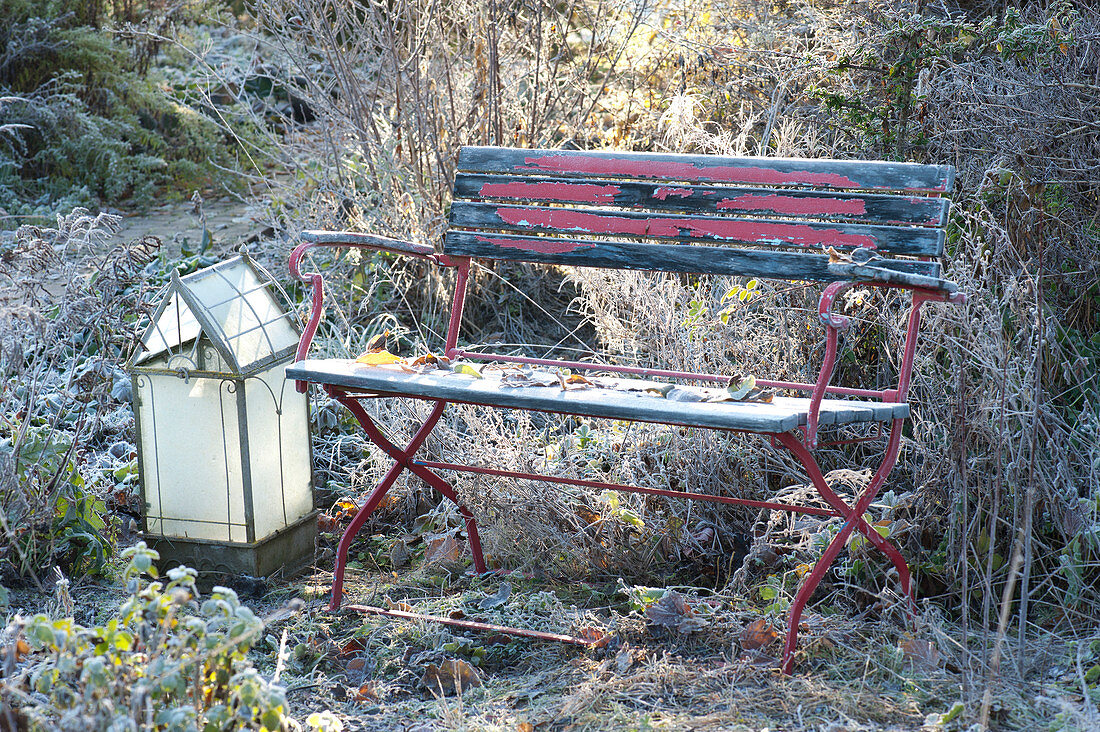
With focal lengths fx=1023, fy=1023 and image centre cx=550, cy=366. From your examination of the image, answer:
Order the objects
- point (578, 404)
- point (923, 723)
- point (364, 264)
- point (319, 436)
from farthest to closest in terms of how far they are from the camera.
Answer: point (364, 264), point (319, 436), point (578, 404), point (923, 723)

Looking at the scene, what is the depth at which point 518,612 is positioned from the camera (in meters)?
2.72

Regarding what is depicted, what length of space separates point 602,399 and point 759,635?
26.9 inches

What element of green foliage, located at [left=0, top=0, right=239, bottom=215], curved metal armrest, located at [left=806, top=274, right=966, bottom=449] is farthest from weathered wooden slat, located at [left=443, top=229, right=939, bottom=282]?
green foliage, located at [left=0, top=0, right=239, bottom=215]

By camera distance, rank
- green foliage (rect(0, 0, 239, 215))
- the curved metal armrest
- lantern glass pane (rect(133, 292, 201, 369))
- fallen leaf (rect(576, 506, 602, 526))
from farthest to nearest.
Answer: green foliage (rect(0, 0, 239, 215)) < fallen leaf (rect(576, 506, 602, 526)) < lantern glass pane (rect(133, 292, 201, 369)) < the curved metal armrest

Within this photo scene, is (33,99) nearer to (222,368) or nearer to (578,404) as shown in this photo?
(222,368)

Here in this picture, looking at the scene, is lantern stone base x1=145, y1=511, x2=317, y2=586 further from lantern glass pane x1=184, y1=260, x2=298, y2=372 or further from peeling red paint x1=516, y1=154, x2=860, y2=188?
peeling red paint x1=516, y1=154, x2=860, y2=188

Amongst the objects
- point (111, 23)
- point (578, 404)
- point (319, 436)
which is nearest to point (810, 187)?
point (578, 404)

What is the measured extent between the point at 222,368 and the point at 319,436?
100cm

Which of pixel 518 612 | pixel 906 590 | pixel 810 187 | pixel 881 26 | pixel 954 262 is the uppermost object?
pixel 881 26

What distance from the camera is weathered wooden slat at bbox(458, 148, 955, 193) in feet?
8.43

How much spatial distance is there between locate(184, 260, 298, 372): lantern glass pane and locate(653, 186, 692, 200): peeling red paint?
1.16 metres

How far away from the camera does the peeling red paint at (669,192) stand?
9.29ft

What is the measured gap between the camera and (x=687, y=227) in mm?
2818

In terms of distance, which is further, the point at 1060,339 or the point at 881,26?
the point at 881,26
